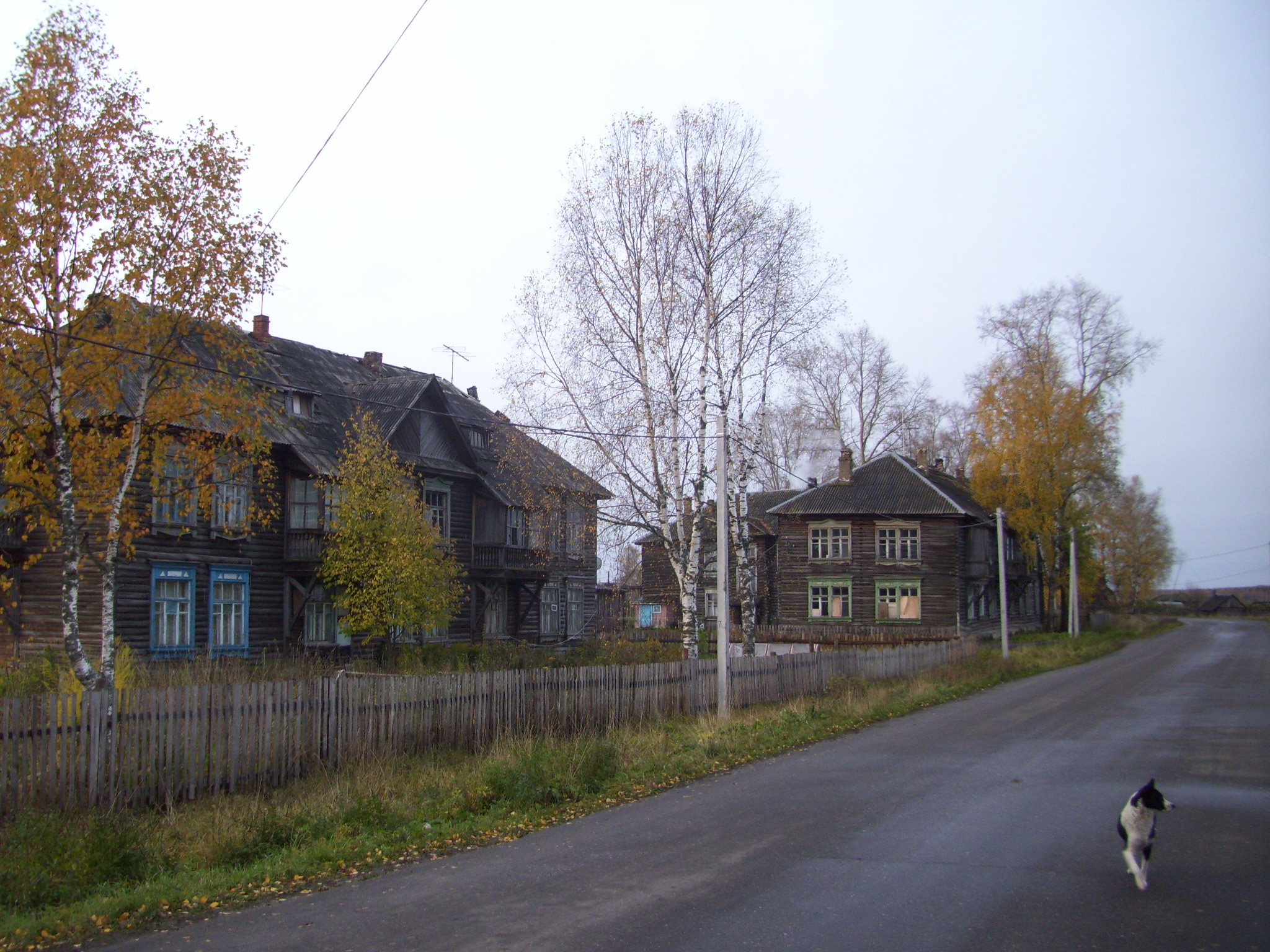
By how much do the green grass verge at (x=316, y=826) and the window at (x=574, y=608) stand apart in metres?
20.8

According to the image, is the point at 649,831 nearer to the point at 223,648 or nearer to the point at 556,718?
the point at 556,718

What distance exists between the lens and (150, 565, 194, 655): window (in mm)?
23469

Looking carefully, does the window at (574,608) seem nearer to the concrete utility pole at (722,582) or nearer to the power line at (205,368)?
the power line at (205,368)

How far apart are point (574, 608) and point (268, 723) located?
2591cm

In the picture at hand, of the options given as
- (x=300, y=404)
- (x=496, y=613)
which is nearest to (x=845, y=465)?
(x=496, y=613)

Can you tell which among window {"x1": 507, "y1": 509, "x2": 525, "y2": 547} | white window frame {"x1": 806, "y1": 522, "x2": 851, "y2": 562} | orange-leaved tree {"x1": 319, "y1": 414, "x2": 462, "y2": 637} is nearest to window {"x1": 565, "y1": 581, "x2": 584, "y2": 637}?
window {"x1": 507, "y1": 509, "x2": 525, "y2": 547}

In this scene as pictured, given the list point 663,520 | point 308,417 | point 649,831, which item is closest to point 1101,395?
point 663,520

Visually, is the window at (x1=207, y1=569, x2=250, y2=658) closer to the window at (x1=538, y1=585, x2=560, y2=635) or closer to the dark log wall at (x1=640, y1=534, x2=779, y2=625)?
the window at (x1=538, y1=585, x2=560, y2=635)

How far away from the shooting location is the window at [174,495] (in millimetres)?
15555

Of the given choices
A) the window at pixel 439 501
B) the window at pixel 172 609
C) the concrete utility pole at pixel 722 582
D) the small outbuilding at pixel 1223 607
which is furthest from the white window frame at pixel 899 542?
the small outbuilding at pixel 1223 607

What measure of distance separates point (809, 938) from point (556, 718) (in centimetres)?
961

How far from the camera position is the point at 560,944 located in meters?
6.30

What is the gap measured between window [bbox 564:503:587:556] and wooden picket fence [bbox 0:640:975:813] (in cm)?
653

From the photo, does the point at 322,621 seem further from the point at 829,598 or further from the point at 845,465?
the point at 845,465
